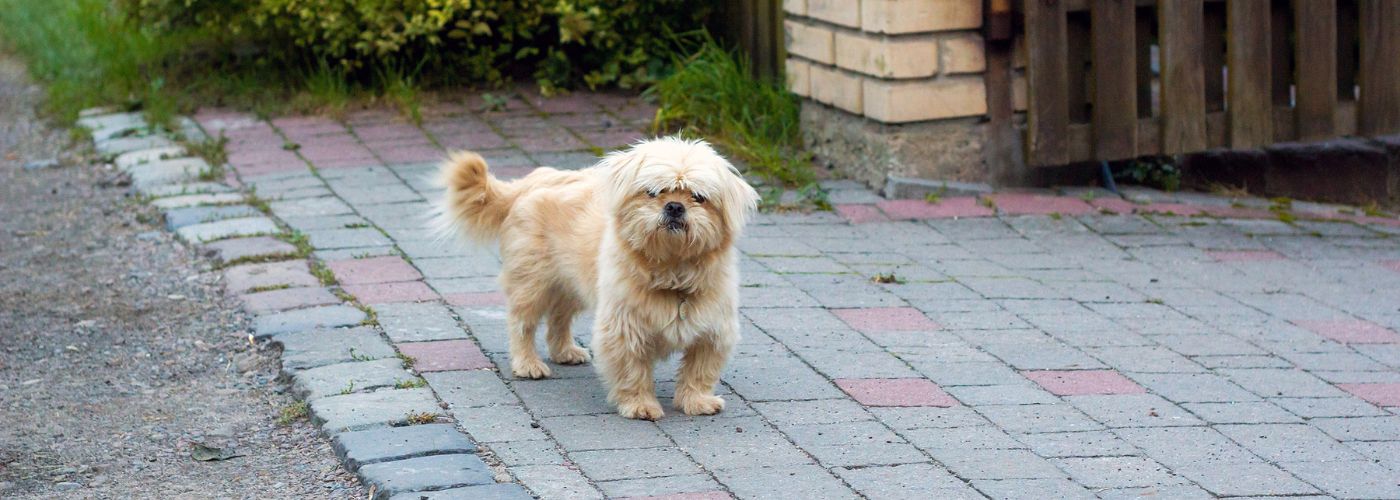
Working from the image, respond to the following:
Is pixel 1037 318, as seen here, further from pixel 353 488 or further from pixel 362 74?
pixel 362 74

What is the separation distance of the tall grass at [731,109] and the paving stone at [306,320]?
9.59 ft

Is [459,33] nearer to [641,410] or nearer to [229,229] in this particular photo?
[229,229]

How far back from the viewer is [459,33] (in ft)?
30.3

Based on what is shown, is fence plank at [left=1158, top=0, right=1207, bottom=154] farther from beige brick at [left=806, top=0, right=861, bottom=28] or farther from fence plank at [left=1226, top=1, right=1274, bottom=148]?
beige brick at [left=806, top=0, right=861, bottom=28]

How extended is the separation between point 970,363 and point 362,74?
6.01m

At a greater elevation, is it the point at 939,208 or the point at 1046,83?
the point at 1046,83

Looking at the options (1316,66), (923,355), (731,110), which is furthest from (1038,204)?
(923,355)

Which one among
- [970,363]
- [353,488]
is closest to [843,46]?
[970,363]

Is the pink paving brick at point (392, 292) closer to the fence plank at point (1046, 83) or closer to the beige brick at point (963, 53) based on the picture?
the beige brick at point (963, 53)

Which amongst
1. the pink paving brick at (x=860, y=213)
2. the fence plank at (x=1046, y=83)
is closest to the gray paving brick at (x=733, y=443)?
the pink paving brick at (x=860, y=213)

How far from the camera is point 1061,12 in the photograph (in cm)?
689

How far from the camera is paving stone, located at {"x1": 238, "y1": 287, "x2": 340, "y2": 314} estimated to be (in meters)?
5.35

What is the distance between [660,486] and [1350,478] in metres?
1.71

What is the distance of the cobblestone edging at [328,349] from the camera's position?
3.78 metres
